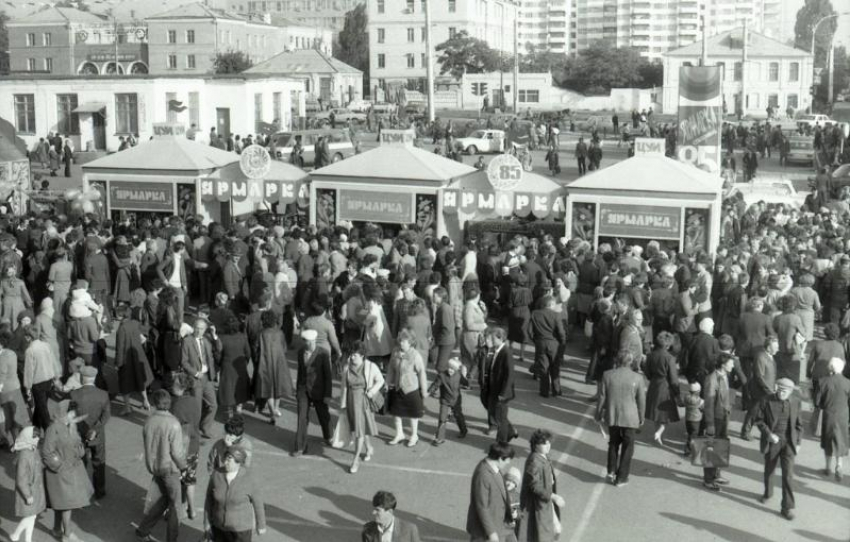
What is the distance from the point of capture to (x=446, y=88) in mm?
89000

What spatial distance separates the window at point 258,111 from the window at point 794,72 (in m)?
47.8

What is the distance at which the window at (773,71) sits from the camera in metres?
80.9

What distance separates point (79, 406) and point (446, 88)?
8143 centimetres

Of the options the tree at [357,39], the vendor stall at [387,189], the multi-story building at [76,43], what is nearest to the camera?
the vendor stall at [387,189]

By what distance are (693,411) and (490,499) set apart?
13.2 feet

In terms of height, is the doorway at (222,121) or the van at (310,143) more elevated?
the doorway at (222,121)

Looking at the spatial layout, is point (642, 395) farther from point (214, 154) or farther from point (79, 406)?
point (214, 154)

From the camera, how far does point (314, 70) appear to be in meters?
73.9

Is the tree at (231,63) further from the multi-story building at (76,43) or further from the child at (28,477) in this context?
the child at (28,477)

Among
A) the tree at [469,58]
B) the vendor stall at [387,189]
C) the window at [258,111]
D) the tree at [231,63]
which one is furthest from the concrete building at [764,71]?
the vendor stall at [387,189]

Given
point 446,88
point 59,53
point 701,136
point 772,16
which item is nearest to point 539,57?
point 446,88

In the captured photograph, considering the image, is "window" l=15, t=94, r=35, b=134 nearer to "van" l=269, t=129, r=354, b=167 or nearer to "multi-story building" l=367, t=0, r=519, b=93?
"van" l=269, t=129, r=354, b=167

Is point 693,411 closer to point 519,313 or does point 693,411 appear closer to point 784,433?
point 784,433

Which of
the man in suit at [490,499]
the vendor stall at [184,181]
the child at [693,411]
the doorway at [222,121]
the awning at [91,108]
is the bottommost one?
the child at [693,411]
